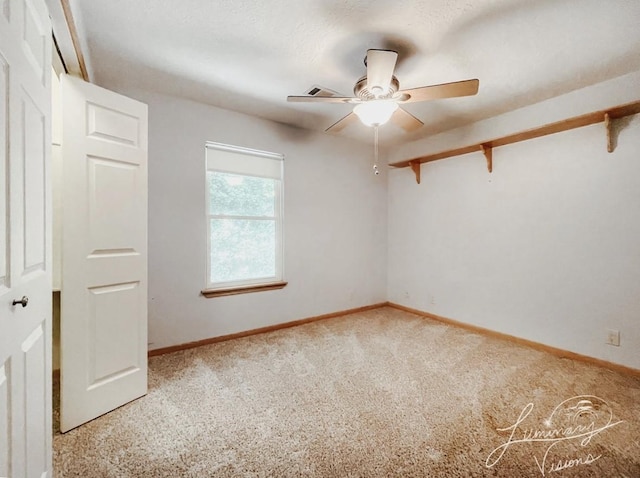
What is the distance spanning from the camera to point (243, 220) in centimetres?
320

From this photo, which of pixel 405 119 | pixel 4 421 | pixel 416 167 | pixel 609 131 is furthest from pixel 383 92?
pixel 4 421

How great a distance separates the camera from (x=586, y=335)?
2.58m

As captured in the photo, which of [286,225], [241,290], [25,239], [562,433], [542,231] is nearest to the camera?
[25,239]

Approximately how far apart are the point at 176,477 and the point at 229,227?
7.13ft

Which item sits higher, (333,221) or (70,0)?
(70,0)

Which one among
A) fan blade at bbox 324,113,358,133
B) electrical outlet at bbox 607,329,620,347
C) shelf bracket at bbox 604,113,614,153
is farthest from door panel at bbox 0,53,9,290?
electrical outlet at bbox 607,329,620,347

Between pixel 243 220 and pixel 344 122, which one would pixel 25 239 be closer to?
pixel 344 122

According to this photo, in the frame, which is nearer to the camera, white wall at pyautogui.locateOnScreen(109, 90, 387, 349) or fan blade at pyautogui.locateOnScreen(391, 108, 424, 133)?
fan blade at pyautogui.locateOnScreen(391, 108, 424, 133)

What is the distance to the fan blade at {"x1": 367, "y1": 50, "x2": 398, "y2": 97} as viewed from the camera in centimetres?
159

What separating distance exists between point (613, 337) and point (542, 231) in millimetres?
1032

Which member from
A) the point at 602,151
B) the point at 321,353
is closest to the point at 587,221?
the point at 602,151

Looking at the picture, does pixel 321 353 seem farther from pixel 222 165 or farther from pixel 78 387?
pixel 222 165

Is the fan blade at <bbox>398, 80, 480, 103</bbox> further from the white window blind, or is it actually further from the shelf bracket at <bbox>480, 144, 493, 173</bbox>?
the white window blind

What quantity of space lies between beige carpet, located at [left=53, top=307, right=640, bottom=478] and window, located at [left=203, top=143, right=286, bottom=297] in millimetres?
819
